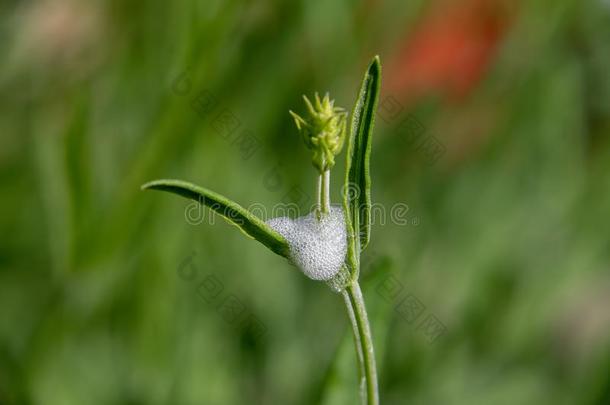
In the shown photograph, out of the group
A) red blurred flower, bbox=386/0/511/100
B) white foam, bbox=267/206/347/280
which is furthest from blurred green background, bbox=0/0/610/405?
white foam, bbox=267/206/347/280

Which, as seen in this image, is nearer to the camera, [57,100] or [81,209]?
[81,209]

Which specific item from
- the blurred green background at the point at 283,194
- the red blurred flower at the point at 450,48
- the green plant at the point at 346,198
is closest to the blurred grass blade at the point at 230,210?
the green plant at the point at 346,198

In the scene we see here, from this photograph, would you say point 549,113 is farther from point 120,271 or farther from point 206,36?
point 120,271

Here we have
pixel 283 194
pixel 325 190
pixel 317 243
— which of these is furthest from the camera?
pixel 283 194

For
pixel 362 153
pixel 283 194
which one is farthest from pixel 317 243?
pixel 283 194

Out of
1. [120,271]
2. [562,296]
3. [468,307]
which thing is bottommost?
[562,296]

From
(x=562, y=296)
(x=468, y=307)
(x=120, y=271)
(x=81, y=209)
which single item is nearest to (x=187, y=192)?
(x=81, y=209)

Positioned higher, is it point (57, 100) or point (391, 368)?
point (57, 100)

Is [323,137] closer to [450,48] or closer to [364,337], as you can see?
[364,337]
